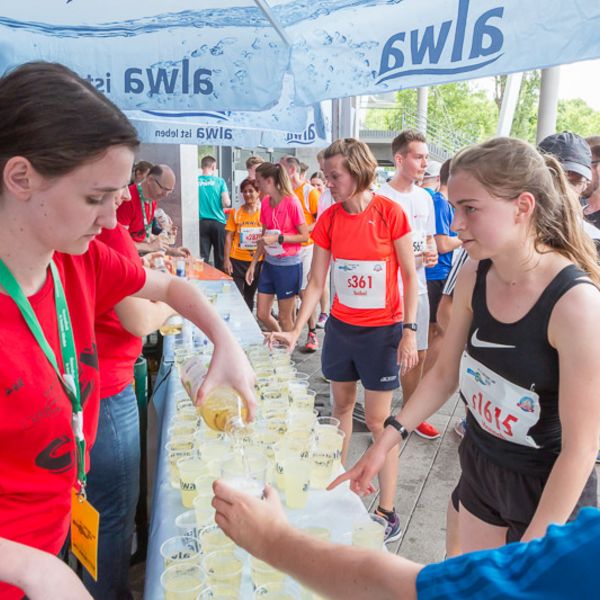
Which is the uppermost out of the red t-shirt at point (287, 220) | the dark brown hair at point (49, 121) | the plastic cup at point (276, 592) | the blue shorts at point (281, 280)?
the dark brown hair at point (49, 121)

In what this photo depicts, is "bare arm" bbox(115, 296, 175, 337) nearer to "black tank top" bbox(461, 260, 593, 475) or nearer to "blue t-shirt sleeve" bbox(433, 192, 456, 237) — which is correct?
"black tank top" bbox(461, 260, 593, 475)

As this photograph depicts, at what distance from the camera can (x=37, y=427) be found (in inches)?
46.4

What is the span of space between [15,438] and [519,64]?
6.18ft

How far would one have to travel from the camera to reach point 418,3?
2182 millimetres

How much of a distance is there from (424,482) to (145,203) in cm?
392

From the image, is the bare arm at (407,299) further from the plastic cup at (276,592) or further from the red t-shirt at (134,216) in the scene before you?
the red t-shirt at (134,216)

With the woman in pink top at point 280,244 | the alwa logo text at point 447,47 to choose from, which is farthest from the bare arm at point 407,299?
the woman in pink top at point 280,244

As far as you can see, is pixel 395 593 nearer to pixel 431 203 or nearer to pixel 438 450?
pixel 438 450

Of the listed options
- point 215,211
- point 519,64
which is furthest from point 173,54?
point 215,211

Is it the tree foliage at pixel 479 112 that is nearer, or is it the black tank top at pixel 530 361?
the black tank top at pixel 530 361

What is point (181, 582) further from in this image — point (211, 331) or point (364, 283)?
point (364, 283)

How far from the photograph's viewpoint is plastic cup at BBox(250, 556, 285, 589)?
51.3 inches

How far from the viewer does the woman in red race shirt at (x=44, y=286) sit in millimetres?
1099

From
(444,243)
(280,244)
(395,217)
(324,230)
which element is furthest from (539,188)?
(280,244)
